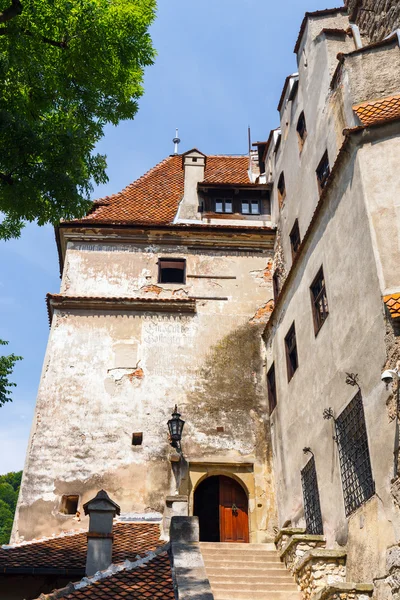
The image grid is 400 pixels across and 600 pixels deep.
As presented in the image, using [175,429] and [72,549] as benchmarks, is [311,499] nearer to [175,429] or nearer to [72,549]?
[175,429]

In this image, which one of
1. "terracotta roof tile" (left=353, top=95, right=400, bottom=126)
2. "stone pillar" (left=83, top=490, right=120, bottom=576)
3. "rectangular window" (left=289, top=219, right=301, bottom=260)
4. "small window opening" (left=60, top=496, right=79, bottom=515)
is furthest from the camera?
"rectangular window" (left=289, top=219, right=301, bottom=260)

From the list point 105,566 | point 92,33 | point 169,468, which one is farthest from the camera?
point 169,468

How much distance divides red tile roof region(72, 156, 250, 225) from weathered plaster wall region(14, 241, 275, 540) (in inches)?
44.6

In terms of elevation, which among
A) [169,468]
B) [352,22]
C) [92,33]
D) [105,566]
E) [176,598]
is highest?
[352,22]

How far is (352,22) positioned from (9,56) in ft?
32.6

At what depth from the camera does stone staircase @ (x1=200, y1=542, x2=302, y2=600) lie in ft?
34.2

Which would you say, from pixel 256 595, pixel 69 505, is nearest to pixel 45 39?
pixel 256 595

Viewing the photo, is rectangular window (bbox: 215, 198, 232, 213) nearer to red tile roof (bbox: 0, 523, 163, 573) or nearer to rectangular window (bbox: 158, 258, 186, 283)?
rectangular window (bbox: 158, 258, 186, 283)

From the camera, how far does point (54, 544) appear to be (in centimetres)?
1367

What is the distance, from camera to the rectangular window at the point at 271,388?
53.5 ft

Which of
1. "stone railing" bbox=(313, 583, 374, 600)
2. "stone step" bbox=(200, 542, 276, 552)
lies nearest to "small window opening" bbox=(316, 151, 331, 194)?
"stone step" bbox=(200, 542, 276, 552)

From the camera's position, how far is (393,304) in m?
8.86

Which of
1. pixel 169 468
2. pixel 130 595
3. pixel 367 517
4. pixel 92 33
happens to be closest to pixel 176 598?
pixel 130 595

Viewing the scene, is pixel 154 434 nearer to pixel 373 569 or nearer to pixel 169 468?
pixel 169 468
